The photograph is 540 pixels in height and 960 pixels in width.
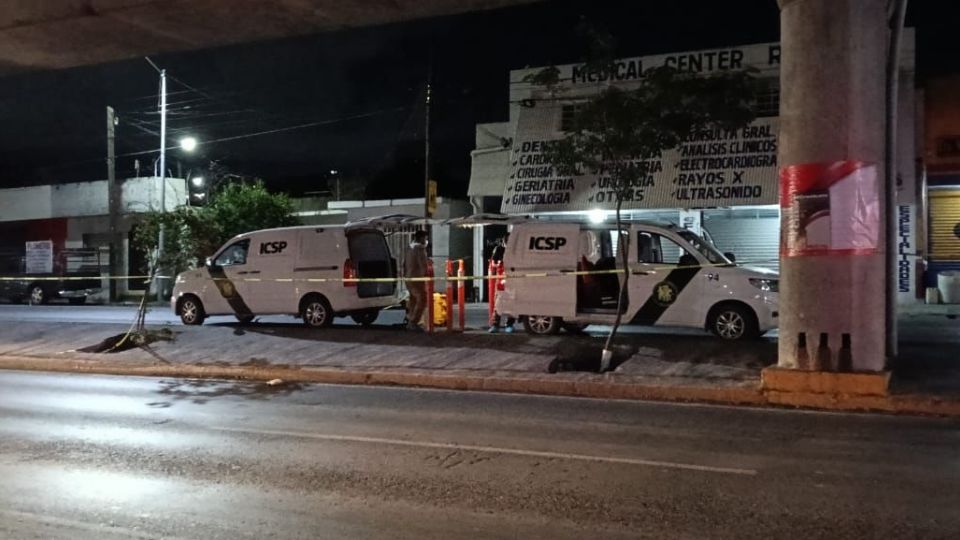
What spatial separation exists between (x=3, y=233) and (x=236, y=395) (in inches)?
1369

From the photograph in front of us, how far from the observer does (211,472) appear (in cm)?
687

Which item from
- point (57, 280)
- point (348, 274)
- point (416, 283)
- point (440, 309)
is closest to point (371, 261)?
point (348, 274)

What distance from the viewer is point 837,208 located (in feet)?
31.6

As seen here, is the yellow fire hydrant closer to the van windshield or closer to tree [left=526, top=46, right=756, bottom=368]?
the van windshield

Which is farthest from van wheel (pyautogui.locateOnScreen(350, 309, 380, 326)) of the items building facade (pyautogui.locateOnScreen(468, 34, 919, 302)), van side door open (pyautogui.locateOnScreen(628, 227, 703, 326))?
building facade (pyautogui.locateOnScreen(468, 34, 919, 302))

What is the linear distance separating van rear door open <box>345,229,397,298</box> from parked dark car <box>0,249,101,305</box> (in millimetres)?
17895

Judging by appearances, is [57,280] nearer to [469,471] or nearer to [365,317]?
[365,317]

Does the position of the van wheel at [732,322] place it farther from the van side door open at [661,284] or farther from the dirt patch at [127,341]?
the dirt patch at [127,341]

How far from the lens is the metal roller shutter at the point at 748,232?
2441cm

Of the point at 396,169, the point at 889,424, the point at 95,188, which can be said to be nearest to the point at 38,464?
the point at 889,424

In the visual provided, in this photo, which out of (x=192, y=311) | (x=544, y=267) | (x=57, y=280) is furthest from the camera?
(x=57, y=280)

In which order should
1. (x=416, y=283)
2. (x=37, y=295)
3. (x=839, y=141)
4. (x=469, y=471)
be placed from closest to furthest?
(x=469, y=471)
(x=839, y=141)
(x=416, y=283)
(x=37, y=295)

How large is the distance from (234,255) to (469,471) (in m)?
11.6

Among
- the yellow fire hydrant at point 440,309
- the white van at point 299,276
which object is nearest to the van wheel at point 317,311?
the white van at point 299,276
